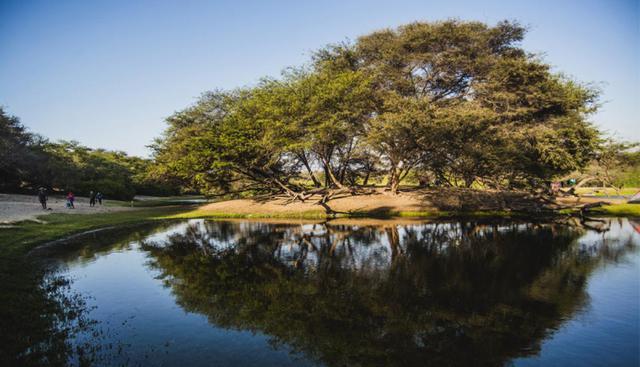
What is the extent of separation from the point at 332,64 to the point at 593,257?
32336 mm

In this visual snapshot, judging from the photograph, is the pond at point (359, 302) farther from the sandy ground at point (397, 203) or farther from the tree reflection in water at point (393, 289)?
the sandy ground at point (397, 203)

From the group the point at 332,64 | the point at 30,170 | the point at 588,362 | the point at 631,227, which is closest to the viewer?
the point at 588,362

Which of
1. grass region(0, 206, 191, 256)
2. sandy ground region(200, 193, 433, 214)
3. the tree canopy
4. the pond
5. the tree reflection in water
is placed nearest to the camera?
the pond

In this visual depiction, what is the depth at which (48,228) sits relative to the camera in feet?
84.1

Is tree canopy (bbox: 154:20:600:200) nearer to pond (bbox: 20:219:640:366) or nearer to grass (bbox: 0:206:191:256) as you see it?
grass (bbox: 0:206:191:256)

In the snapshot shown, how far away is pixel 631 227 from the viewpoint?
25.4m

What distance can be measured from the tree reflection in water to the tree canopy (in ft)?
43.8

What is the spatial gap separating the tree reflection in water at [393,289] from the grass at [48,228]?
6504 mm

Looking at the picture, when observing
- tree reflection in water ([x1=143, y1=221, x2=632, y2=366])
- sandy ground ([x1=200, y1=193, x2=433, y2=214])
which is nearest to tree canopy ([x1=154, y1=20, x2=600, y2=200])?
sandy ground ([x1=200, y1=193, x2=433, y2=214])

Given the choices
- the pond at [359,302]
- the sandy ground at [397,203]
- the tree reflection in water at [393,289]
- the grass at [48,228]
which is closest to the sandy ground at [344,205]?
the sandy ground at [397,203]

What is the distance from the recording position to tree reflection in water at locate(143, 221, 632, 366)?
8.41m

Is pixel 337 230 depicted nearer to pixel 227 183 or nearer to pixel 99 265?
pixel 99 265

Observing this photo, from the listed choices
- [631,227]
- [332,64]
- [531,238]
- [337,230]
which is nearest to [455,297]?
[531,238]

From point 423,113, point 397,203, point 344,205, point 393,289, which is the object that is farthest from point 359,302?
point 397,203
